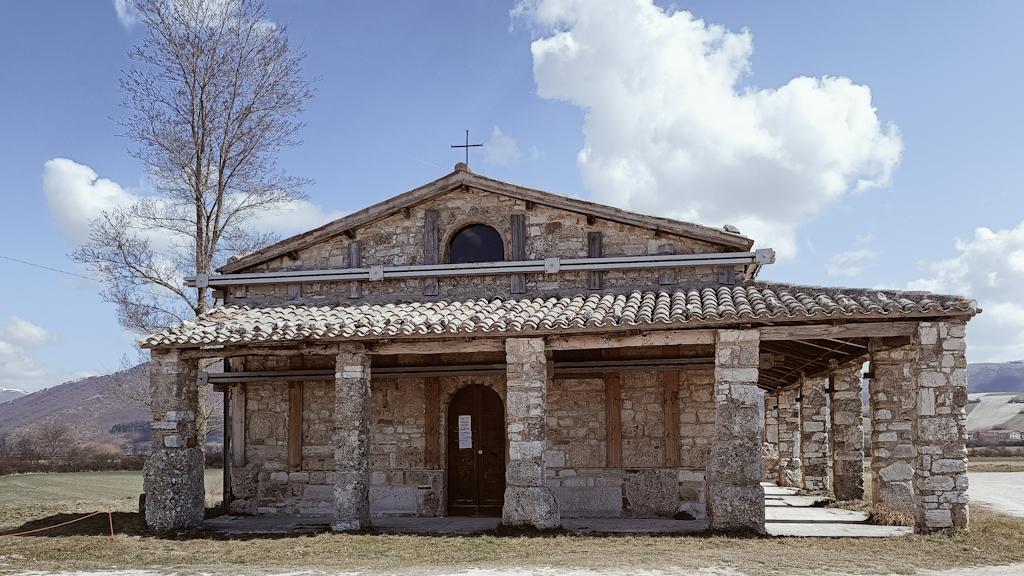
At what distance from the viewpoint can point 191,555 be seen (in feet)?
32.0

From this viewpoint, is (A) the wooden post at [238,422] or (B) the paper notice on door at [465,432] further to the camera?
(A) the wooden post at [238,422]

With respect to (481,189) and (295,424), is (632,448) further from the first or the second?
(295,424)

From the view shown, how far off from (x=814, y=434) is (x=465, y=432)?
26.2 feet

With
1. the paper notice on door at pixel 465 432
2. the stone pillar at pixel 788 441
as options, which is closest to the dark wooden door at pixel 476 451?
the paper notice on door at pixel 465 432

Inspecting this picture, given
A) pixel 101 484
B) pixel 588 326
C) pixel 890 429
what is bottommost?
pixel 101 484

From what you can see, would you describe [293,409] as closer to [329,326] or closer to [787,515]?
[329,326]

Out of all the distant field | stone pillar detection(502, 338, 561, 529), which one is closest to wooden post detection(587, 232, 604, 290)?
stone pillar detection(502, 338, 561, 529)

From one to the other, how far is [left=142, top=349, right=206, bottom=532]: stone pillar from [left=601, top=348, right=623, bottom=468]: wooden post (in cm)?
659

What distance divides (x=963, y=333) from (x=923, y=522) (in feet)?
8.47

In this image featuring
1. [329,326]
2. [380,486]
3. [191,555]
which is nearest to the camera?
[191,555]

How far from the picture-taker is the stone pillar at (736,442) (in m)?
10.4

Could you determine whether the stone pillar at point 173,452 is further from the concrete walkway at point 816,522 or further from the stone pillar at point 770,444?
the stone pillar at point 770,444

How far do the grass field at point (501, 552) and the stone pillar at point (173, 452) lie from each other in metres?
0.54

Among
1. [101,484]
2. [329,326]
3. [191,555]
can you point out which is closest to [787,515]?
[329,326]
